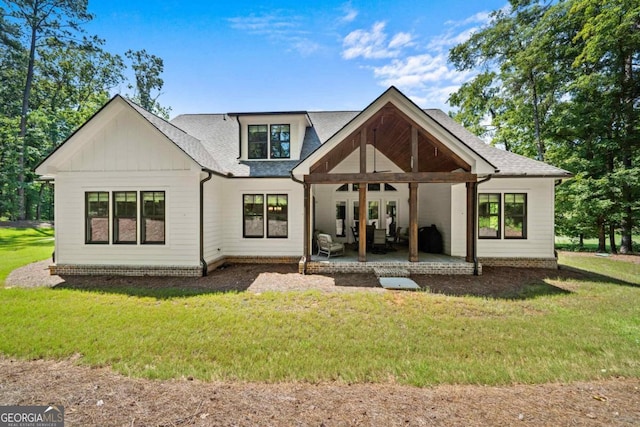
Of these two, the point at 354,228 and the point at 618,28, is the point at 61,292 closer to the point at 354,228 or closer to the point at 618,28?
the point at 354,228

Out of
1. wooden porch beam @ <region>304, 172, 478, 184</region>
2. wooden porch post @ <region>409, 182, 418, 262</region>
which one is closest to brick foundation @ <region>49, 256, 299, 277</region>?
wooden porch beam @ <region>304, 172, 478, 184</region>

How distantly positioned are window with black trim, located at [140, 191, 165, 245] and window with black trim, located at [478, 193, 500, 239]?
11.4 meters

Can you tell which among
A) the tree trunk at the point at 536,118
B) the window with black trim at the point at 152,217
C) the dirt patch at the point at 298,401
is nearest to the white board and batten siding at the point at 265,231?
the window with black trim at the point at 152,217

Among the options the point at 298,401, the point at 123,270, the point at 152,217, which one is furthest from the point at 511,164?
the point at 123,270

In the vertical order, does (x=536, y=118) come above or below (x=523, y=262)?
above

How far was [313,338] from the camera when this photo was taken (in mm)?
4461

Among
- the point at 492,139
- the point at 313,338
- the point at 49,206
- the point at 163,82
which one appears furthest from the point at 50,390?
the point at 49,206

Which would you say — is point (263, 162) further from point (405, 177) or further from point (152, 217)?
point (405, 177)

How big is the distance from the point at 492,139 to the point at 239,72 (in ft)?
65.2

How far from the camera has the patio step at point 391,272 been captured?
8492 mm

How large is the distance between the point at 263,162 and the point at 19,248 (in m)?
14.2

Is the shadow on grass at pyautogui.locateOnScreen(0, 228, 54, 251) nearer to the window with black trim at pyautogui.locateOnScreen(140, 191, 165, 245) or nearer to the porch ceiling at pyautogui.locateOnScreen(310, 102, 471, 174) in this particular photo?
the window with black trim at pyautogui.locateOnScreen(140, 191, 165, 245)

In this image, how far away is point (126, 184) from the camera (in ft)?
28.8

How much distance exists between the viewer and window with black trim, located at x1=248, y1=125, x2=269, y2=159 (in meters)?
11.4
